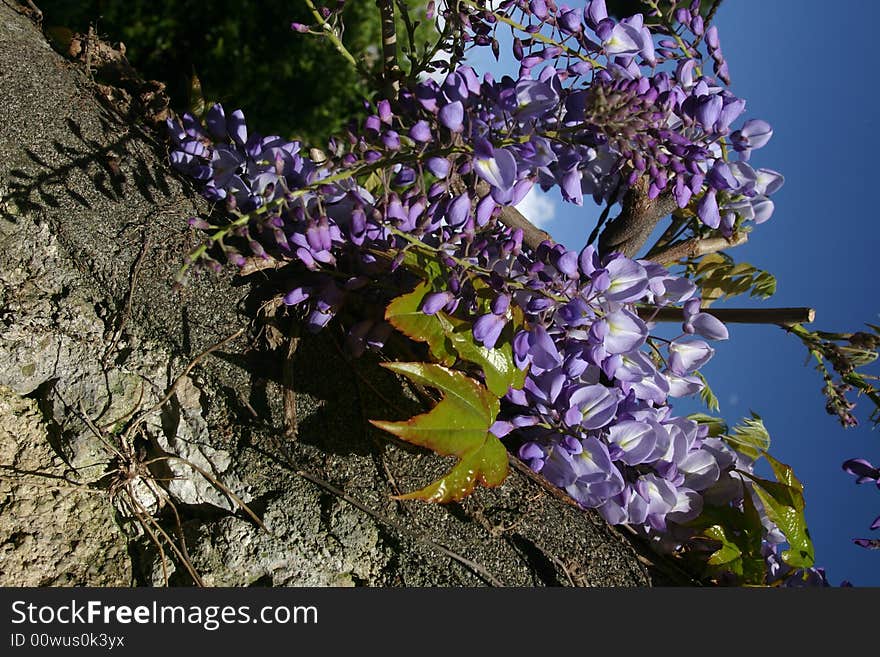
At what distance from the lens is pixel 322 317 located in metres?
0.80

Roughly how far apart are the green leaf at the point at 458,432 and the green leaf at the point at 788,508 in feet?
1.15

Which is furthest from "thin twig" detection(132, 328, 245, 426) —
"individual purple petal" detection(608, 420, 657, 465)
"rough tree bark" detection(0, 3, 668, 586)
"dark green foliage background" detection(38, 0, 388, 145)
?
"dark green foliage background" detection(38, 0, 388, 145)

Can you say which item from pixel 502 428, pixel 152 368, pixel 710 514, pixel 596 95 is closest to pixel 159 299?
pixel 152 368

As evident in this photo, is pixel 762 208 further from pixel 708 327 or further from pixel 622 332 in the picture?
pixel 622 332

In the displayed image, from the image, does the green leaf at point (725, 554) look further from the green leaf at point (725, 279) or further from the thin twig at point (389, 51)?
the thin twig at point (389, 51)

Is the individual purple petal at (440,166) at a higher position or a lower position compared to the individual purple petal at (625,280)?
lower

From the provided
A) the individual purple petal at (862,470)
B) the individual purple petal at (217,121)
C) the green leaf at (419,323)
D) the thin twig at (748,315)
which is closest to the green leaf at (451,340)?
the green leaf at (419,323)

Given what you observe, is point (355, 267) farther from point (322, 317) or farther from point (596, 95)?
point (596, 95)

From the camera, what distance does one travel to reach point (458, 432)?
71 centimetres

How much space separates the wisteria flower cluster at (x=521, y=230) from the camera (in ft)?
2.33

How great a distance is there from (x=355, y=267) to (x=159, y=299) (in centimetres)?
21

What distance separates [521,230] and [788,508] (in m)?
0.46

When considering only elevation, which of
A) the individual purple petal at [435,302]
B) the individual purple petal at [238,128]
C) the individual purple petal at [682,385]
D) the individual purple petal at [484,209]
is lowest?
the individual purple petal at [238,128]

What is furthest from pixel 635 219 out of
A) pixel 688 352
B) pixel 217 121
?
pixel 217 121
